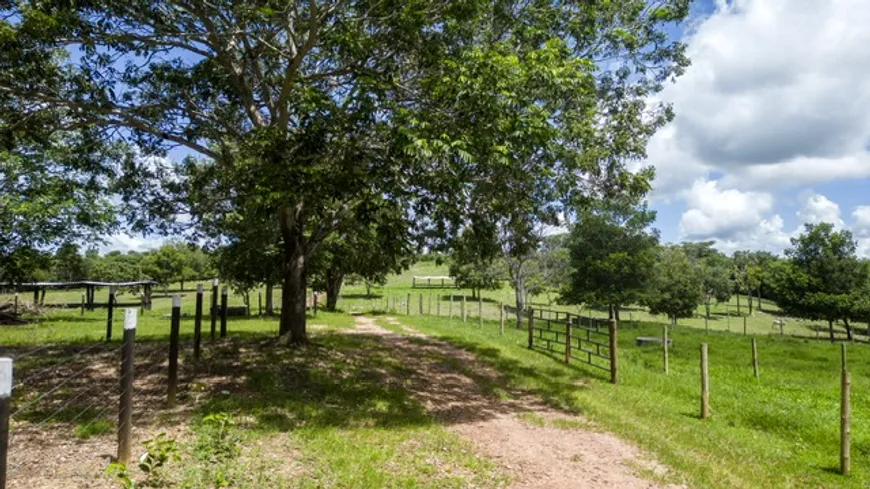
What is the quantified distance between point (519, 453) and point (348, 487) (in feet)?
8.61

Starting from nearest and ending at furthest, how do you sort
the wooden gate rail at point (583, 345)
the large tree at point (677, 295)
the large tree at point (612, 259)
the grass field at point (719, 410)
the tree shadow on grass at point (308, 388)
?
the grass field at point (719, 410) → the tree shadow on grass at point (308, 388) → the wooden gate rail at point (583, 345) → the large tree at point (612, 259) → the large tree at point (677, 295)

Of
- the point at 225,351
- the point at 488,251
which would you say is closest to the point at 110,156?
the point at 225,351

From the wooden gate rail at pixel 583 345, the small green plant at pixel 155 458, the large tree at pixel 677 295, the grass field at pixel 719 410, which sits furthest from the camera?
the large tree at pixel 677 295

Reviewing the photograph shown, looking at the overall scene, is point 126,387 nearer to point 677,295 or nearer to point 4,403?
point 4,403

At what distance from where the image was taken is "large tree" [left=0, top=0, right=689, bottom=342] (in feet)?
28.8

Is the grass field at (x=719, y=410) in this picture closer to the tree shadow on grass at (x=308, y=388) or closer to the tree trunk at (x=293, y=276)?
the tree shadow on grass at (x=308, y=388)

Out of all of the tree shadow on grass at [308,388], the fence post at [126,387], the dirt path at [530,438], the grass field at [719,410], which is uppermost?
the fence post at [126,387]

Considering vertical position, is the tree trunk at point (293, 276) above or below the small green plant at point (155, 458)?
above

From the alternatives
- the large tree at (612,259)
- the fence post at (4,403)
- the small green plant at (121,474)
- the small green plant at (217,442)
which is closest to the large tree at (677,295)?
the large tree at (612,259)

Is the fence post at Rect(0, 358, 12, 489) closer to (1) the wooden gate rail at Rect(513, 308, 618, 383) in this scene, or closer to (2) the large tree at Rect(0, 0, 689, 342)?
(2) the large tree at Rect(0, 0, 689, 342)

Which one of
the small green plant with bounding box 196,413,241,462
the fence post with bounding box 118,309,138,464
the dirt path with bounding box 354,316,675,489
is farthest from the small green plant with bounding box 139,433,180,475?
the dirt path with bounding box 354,316,675,489

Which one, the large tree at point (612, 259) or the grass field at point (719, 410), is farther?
the large tree at point (612, 259)

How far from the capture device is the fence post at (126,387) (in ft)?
17.4

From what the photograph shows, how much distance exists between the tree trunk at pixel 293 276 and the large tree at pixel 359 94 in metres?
0.04
